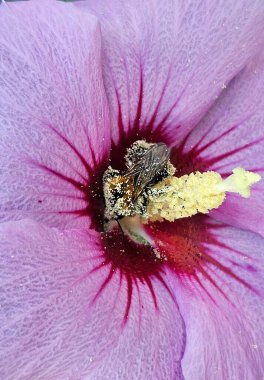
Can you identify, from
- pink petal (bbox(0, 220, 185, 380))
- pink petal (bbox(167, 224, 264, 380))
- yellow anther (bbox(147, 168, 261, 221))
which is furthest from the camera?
yellow anther (bbox(147, 168, 261, 221))

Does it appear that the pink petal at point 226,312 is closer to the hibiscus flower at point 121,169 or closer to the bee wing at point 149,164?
the hibiscus flower at point 121,169

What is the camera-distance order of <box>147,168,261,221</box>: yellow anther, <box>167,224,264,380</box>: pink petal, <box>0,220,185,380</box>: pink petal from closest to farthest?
<box>0,220,185,380</box>: pink petal, <box>167,224,264,380</box>: pink petal, <box>147,168,261,221</box>: yellow anther

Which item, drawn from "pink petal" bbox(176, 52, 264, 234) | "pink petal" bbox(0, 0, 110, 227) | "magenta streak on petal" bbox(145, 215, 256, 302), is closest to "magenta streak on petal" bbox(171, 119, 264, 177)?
"pink petal" bbox(176, 52, 264, 234)

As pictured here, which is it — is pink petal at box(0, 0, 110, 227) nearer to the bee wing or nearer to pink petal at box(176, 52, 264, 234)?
the bee wing

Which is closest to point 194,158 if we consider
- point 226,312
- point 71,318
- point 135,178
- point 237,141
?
point 237,141

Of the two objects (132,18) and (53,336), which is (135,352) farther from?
(132,18)

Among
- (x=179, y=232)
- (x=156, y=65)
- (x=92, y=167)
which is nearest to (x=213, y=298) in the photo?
(x=179, y=232)

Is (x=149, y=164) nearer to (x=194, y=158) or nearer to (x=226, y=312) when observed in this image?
(x=194, y=158)
